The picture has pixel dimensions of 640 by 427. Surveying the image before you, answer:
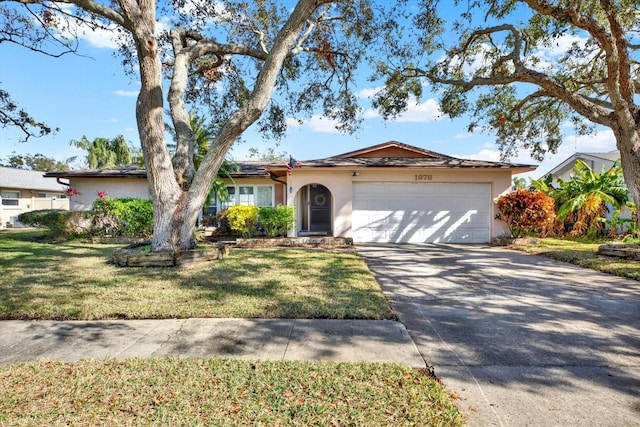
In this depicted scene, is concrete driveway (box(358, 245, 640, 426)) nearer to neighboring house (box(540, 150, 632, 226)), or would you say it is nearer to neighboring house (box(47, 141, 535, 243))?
neighboring house (box(47, 141, 535, 243))

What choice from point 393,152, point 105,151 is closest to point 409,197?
point 393,152

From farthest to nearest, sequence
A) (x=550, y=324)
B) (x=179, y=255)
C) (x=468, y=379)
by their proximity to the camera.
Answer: (x=179, y=255), (x=550, y=324), (x=468, y=379)

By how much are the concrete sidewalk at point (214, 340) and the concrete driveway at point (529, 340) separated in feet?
1.40

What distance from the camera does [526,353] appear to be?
319 centimetres

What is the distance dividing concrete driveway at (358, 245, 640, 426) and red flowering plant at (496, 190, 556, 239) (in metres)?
4.74

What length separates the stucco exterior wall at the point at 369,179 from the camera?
1244 centimetres

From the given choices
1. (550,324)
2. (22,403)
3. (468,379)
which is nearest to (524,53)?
(550,324)

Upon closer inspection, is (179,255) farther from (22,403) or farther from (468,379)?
(468,379)

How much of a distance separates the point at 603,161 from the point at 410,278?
1736cm

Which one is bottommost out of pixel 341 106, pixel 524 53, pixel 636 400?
pixel 636 400

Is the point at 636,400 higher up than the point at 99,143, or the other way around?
the point at 99,143

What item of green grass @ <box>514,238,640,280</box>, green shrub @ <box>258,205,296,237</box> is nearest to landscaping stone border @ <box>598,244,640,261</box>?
green grass @ <box>514,238,640,280</box>

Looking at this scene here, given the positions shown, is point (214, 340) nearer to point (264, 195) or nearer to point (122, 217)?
point (122, 217)

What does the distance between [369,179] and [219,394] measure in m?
10.9
